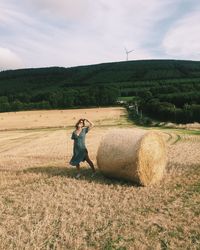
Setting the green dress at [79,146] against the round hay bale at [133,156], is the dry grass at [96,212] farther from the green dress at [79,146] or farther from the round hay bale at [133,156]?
the green dress at [79,146]

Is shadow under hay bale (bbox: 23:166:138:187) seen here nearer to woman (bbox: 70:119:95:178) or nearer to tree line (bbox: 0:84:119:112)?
woman (bbox: 70:119:95:178)

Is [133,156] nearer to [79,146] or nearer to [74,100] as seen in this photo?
[79,146]

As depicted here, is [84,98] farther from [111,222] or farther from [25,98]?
[111,222]

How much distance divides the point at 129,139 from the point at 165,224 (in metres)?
5.00

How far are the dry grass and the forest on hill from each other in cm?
4331

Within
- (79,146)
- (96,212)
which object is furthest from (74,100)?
(96,212)

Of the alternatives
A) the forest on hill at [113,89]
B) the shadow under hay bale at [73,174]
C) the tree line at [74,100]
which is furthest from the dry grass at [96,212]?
the tree line at [74,100]

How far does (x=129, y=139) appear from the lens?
14328mm

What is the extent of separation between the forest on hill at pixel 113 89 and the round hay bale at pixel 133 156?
4212 centimetres

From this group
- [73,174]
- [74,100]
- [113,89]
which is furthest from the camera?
[113,89]

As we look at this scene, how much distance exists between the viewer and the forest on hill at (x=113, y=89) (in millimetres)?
68375

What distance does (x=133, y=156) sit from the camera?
13.7m

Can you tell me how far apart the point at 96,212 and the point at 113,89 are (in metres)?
83.8

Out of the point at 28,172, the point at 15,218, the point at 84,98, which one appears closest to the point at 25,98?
the point at 84,98
